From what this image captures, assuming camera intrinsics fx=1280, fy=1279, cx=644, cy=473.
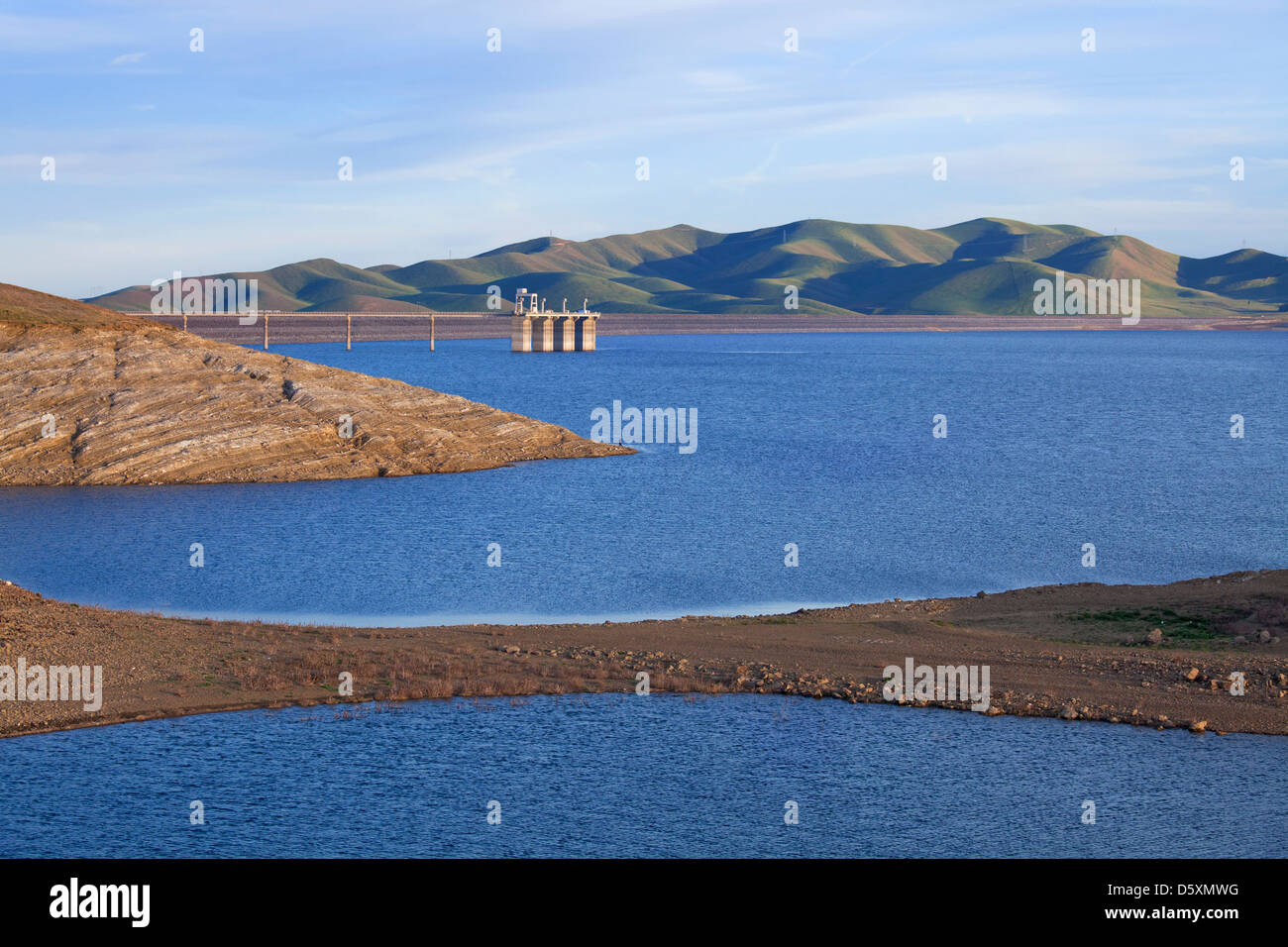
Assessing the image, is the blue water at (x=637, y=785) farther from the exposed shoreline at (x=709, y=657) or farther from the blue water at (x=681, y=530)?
the blue water at (x=681, y=530)

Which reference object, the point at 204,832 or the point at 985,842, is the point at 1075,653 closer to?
the point at 985,842

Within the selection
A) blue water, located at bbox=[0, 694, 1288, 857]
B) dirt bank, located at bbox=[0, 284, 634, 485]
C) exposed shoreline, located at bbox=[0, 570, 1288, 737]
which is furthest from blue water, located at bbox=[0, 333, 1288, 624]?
blue water, located at bbox=[0, 694, 1288, 857]

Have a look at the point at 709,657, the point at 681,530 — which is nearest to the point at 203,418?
the point at 681,530

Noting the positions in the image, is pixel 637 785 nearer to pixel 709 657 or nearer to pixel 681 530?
pixel 709 657

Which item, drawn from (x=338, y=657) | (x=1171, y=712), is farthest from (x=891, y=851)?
(x=338, y=657)

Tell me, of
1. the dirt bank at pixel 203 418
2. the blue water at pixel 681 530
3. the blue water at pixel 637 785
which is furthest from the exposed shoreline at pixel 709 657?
the dirt bank at pixel 203 418

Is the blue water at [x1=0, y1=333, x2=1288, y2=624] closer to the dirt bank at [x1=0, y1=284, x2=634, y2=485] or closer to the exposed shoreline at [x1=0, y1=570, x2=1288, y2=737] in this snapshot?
the dirt bank at [x1=0, y1=284, x2=634, y2=485]
